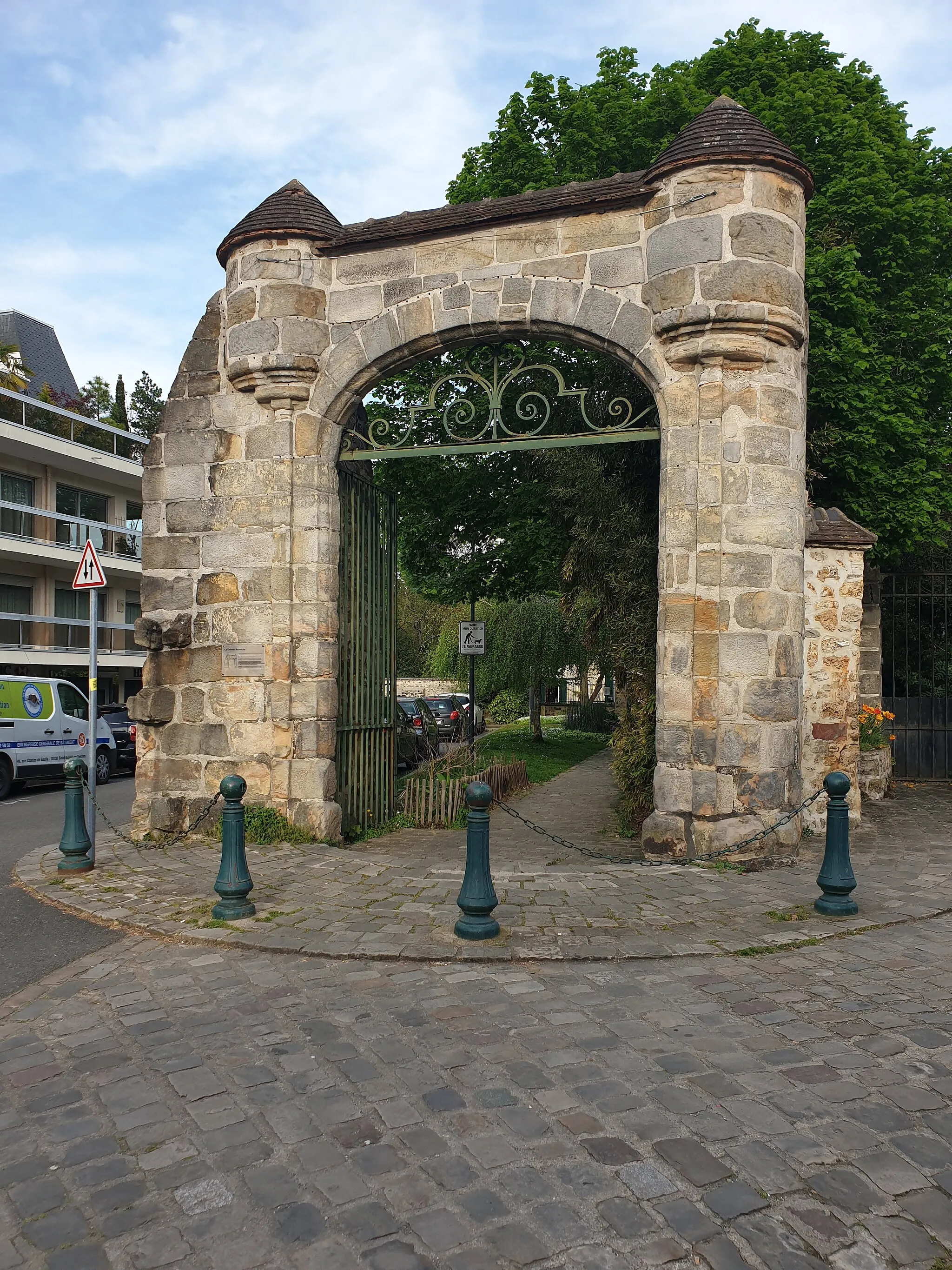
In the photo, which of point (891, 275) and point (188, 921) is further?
point (891, 275)

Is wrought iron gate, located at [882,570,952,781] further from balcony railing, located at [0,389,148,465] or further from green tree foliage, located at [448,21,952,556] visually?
balcony railing, located at [0,389,148,465]

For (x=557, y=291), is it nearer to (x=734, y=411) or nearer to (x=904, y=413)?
(x=734, y=411)

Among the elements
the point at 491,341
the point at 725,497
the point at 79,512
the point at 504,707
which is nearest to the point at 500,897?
the point at 725,497

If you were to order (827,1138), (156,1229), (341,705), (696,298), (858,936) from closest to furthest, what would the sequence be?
(156,1229) < (827,1138) < (858,936) < (696,298) < (341,705)

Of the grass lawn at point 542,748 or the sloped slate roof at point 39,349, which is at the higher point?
the sloped slate roof at point 39,349

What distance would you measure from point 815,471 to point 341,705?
717 centimetres

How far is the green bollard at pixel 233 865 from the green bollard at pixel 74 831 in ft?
6.62

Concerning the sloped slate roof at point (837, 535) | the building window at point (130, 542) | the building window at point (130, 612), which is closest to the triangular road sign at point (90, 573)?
the sloped slate roof at point (837, 535)

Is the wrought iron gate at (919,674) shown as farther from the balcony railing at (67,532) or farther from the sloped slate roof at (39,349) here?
the sloped slate roof at (39,349)

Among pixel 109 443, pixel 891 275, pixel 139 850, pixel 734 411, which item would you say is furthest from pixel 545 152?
pixel 109 443

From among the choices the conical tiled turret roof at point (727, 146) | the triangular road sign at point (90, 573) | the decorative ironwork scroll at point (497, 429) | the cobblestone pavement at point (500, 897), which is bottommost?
the cobblestone pavement at point (500, 897)

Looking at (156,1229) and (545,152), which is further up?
(545,152)

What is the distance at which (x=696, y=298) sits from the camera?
286 inches

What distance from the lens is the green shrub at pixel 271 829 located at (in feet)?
26.3
